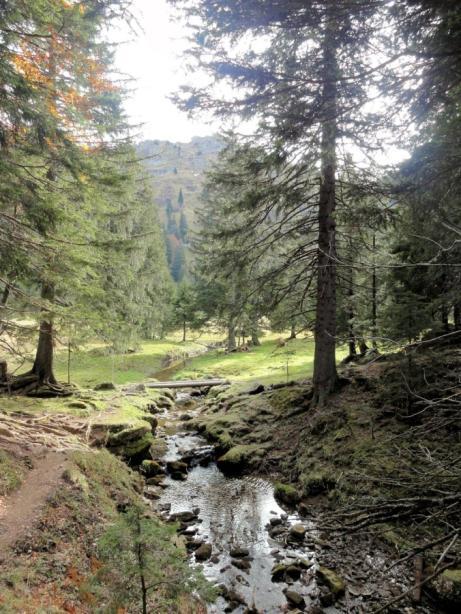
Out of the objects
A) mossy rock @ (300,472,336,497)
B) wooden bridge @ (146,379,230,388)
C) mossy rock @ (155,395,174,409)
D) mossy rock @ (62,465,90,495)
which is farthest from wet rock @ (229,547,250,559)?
wooden bridge @ (146,379,230,388)

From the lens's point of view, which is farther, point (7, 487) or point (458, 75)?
point (7, 487)

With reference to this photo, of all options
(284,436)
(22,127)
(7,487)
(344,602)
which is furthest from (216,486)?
(22,127)

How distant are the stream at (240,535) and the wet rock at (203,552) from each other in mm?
72

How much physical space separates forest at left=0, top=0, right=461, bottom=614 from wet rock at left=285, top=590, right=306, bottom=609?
0.07ft

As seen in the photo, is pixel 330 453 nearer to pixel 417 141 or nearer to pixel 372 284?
pixel 417 141

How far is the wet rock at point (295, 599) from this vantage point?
532cm

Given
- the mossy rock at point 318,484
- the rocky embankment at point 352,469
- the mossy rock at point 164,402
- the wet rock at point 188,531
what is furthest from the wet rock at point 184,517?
the mossy rock at point 164,402

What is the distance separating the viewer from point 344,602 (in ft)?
17.4

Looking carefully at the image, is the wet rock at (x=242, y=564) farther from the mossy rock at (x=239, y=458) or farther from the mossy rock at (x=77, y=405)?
the mossy rock at (x=77, y=405)

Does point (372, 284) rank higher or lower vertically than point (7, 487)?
higher

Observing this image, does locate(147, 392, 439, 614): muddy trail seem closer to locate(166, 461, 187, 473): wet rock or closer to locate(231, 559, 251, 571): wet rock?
locate(231, 559, 251, 571): wet rock

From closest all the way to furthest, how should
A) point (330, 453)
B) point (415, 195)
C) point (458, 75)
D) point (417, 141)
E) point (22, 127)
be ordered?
point (458, 75) < point (415, 195) < point (417, 141) < point (22, 127) < point (330, 453)

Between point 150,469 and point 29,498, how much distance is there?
465 centimetres

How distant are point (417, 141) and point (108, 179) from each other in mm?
8152
